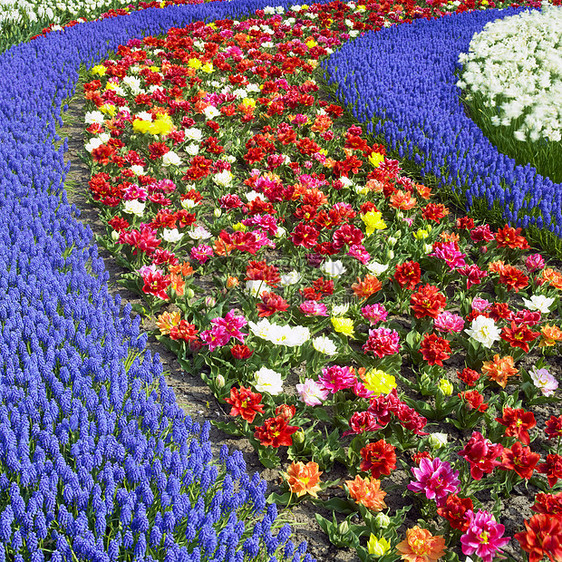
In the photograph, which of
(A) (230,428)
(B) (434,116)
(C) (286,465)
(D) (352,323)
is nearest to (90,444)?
(A) (230,428)

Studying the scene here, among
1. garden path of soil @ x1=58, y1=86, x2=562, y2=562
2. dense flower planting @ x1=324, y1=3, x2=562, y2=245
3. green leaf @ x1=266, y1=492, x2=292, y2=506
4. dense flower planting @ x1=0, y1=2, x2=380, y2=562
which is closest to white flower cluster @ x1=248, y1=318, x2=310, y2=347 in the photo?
garden path of soil @ x1=58, y1=86, x2=562, y2=562

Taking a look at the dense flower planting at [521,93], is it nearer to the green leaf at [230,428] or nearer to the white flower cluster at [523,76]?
the white flower cluster at [523,76]

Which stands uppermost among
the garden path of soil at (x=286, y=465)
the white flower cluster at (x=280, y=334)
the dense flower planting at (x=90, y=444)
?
the dense flower planting at (x=90, y=444)

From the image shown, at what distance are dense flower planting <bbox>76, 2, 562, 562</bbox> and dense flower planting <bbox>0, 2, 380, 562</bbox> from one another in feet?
1.12

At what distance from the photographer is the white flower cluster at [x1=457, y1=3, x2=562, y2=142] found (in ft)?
17.7

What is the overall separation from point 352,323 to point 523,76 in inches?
168

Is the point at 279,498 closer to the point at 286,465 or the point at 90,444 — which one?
the point at 286,465

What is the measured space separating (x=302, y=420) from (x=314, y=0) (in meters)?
10.2

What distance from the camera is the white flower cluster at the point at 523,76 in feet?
17.7

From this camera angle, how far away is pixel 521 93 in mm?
5914

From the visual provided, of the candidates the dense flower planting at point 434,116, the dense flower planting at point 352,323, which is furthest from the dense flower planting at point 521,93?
the dense flower planting at point 352,323

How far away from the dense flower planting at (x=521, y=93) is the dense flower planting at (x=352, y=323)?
138cm

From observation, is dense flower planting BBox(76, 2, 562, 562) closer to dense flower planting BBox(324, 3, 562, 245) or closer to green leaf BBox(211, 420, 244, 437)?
green leaf BBox(211, 420, 244, 437)

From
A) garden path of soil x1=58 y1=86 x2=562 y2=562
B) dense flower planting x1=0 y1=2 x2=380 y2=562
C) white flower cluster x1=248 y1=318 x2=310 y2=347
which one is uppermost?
dense flower planting x1=0 y1=2 x2=380 y2=562
